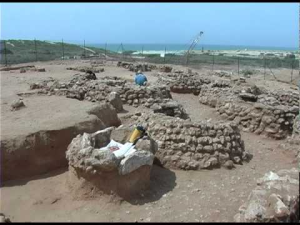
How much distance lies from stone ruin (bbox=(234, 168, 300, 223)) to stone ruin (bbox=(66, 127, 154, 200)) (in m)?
1.76

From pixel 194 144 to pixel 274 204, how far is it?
2.95m

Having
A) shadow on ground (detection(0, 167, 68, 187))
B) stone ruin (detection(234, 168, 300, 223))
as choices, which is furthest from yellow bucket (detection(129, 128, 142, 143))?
stone ruin (detection(234, 168, 300, 223))

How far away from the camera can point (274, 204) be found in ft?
15.2

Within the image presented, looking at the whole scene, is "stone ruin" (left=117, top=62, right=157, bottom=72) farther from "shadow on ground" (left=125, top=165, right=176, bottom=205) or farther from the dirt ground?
"shadow on ground" (left=125, top=165, right=176, bottom=205)

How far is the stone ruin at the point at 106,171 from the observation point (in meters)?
5.74

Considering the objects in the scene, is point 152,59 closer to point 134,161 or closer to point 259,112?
point 259,112

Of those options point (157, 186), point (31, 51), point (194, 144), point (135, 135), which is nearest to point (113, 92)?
point (194, 144)

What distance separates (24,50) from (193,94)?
26.5m

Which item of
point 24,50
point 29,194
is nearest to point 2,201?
point 29,194

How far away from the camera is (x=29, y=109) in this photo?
910cm

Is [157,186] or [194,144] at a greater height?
[194,144]

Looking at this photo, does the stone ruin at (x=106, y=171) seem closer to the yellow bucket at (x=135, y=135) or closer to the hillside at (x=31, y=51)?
the yellow bucket at (x=135, y=135)

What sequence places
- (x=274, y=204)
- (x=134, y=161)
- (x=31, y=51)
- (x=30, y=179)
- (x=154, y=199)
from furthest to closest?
(x=31, y=51) < (x=30, y=179) < (x=154, y=199) < (x=134, y=161) < (x=274, y=204)

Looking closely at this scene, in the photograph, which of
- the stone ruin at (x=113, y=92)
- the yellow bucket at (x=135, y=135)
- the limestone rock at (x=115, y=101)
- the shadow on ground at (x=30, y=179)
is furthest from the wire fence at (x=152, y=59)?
the yellow bucket at (x=135, y=135)
